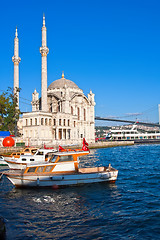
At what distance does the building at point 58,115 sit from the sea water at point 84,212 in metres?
41.0

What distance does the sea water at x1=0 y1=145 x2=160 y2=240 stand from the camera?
10312mm

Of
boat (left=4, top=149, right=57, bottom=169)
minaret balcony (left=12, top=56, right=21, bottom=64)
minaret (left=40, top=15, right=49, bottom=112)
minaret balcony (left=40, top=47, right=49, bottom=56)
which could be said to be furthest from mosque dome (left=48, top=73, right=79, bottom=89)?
boat (left=4, top=149, right=57, bottom=169)

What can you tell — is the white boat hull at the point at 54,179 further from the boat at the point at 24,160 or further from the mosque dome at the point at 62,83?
the mosque dome at the point at 62,83

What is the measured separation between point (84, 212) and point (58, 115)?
188ft

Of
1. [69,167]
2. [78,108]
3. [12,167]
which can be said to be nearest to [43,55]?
[78,108]

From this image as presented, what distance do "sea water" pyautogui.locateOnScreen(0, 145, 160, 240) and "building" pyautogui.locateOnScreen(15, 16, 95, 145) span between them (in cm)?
4102

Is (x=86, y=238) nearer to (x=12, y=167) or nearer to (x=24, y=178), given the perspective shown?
(x=24, y=178)

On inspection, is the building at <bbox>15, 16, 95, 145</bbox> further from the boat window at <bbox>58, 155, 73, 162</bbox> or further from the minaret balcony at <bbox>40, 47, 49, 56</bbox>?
the boat window at <bbox>58, 155, 73, 162</bbox>

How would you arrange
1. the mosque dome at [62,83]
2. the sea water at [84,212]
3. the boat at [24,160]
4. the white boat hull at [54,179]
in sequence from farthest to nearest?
the mosque dome at [62,83], the boat at [24,160], the white boat hull at [54,179], the sea water at [84,212]

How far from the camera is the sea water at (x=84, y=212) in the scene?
10312 millimetres

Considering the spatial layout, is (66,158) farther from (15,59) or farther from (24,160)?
(15,59)

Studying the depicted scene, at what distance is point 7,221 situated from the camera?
11641 millimetres

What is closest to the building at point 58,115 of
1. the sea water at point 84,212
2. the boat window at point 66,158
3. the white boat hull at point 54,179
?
the white boat hull at point 54,179

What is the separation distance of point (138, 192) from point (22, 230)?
30.6 ft
